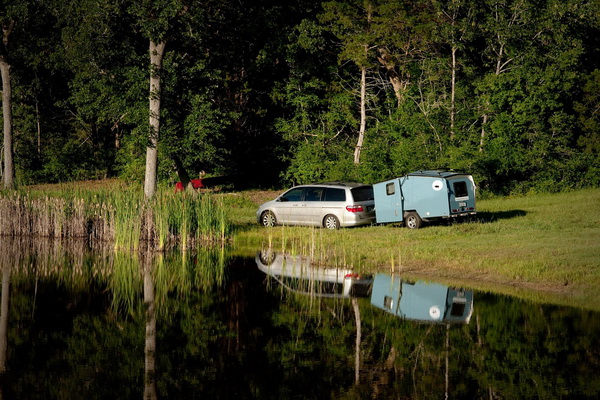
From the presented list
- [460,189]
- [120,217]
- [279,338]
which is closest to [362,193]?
[460,189]

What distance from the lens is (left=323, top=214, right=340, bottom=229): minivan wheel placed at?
26141 millimetres

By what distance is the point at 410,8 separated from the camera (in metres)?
36.2

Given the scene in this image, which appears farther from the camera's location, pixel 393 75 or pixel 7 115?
pixel 393 75

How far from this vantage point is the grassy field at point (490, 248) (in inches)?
641

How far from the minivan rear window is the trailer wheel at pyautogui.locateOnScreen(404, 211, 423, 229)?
160cm

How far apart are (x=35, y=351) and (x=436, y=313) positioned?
258 inches

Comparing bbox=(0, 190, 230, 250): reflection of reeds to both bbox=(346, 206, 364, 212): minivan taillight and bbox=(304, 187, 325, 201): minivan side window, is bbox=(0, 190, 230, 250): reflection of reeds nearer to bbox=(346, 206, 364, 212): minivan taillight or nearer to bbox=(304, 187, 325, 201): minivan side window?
bbox=(304, 187, 325, 201): minivan side window

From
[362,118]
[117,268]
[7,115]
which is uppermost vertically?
[7,115]

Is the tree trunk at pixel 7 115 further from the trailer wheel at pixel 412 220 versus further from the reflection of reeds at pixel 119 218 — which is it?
the trailer wheel at pixel 412 220

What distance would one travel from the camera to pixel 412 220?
25266mm

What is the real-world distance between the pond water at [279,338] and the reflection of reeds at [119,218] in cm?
393

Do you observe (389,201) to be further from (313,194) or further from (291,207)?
(291,207)

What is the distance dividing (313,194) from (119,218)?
7.23 m

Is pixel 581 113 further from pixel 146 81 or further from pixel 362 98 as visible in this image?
pixel 146 81
